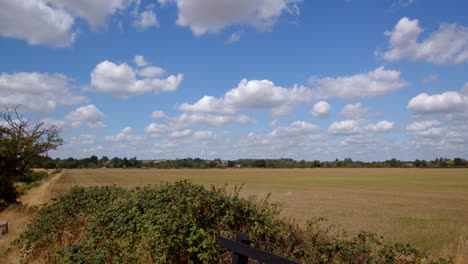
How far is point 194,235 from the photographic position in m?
5.91

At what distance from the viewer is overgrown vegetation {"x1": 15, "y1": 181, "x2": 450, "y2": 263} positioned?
19.1ft

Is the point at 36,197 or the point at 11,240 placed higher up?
the point at 11,240

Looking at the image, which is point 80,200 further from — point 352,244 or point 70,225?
point 352,244

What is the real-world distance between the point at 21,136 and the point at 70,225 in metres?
12.9

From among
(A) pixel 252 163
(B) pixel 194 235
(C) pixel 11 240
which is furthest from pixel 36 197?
(A) pixel 252 163

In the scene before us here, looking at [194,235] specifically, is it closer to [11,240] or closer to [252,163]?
[11,240]

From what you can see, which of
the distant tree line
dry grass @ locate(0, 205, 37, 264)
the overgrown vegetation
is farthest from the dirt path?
the distant tree line

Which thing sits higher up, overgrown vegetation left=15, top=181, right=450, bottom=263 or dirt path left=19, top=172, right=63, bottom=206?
overgrown vegetation left=15, top=181, right=450, bottom=263

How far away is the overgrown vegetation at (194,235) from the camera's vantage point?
19.1ft

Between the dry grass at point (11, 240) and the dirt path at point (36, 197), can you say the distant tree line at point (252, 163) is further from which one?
the dry grass at point (11, 240)

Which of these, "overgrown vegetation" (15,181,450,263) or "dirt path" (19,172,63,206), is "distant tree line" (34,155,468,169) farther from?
"overgrown vegetation" (15,181,450,263)

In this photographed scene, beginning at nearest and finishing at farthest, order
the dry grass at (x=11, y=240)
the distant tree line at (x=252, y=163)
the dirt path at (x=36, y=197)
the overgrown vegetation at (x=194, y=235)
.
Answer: the overgrown vegetation at (x=194, y=235), the dry grass at (x=11, y=240), the dirt path at (x=36, y=197), the distant tree line at (x=252, y=163)

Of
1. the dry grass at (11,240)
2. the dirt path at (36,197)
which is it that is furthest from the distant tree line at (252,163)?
the dry grass at (11,240)

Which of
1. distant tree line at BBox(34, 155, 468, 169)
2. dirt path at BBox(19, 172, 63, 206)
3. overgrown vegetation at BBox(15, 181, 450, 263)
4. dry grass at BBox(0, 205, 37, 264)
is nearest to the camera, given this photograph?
overgrown vegetation at BBox(15, 181, 450, 263)
